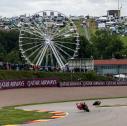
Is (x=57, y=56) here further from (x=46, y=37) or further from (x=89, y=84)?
(x=89, y=84)

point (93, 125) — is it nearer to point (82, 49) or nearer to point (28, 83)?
point (28, 83)

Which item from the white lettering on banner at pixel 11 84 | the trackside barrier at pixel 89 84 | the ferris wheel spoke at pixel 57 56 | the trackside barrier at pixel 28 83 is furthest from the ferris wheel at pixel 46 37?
the white lettering on banner at pixel 11 84

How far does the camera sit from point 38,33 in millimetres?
83375

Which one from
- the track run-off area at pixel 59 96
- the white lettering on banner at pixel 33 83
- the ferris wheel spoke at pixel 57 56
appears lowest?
the track run-off area at pixel 59 96

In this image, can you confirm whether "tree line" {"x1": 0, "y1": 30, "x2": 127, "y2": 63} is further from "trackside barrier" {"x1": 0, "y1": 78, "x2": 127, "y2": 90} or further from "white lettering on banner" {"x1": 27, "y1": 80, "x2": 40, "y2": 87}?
"white lettering on banner" {"x1": 27, "y1": 80, "x2": 40, "y2": 87}

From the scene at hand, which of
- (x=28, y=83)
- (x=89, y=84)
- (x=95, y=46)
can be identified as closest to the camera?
(x=28, y=83)

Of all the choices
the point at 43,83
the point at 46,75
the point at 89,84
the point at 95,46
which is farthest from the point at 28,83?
the point at 95,46

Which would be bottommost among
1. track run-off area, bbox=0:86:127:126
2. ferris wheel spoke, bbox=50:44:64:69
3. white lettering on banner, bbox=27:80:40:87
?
track run-off area, bbox=0:86:127:126

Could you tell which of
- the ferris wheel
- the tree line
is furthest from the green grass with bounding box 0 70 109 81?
the tree line

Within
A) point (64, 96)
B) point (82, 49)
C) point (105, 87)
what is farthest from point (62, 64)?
point (82, 49)

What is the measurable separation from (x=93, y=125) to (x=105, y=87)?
4462 centimetres

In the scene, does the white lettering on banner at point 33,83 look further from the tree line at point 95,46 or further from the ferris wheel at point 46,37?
the tree line at point 95,46

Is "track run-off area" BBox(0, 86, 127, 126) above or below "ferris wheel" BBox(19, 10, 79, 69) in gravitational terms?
below

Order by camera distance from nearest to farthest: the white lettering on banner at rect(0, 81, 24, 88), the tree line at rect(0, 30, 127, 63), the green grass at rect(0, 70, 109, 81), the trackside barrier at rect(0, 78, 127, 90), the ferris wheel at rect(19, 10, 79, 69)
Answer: the white lettering on banner at rect(0, 81, 24, 88) → the trackside barrier at rect(0, 78, 127, 90) → the green grass at rect(0, 70, 109, 81) → the ferris wheel at rect(19, 10, 79, 69) → the tree line at rect(0, 30, 127, 63)
